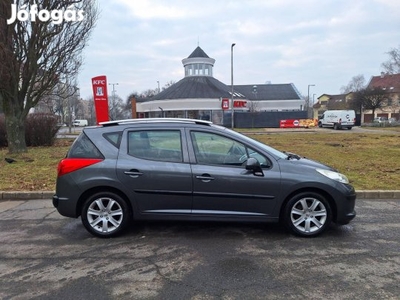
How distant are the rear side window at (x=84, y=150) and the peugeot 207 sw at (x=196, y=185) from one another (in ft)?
0.05

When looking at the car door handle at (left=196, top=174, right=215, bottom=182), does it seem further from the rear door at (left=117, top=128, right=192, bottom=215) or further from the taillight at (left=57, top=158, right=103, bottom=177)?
the taillight at (left=57, top=158, right=103, bottom=177)

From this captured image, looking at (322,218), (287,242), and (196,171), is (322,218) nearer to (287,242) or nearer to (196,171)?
(287,242)

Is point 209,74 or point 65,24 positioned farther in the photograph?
point 209,74

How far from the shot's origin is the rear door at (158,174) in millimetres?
4211

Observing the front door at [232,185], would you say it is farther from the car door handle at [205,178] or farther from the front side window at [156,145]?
the front side window at [156,145]

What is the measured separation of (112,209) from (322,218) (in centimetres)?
296

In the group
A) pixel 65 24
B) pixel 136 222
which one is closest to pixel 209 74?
pixel 65 24

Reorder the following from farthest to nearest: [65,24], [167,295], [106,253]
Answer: [65,24]
[106,253]
[167,295]

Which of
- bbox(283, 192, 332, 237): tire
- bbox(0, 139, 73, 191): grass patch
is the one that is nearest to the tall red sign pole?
bbox(0, 139, 73, 191): grass patch

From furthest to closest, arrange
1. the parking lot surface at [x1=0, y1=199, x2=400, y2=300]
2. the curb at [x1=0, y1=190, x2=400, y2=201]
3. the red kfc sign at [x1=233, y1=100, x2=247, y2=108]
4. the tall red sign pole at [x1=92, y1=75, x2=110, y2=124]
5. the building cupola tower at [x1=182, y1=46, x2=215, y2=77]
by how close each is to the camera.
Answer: the building cupola tower at [x1=182, y1=46, x2=215, y2=77], the red kfc sign at [x1=233, y1=100, x2=247, y2=108], the tall red sign pole at [x1=92, y1=75, x2=110, y2=124], the curb at [x1=0, y1=190, x2=400, y2=201], the parking lot surface at [x1=0, y1=199, x2=400, y2=300]

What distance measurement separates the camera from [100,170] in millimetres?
4242

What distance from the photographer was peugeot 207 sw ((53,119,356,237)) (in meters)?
4.18

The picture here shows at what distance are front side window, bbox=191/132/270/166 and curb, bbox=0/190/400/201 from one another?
11.0 feet

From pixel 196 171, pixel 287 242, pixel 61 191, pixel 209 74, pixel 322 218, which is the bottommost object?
pixel 287 242
